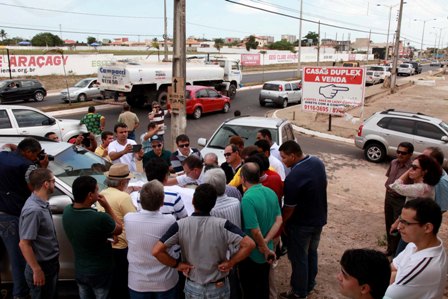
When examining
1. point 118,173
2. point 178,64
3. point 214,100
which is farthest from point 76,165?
point 214,100

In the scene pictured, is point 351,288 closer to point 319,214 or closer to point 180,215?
point 180,215

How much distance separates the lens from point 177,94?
348 inches

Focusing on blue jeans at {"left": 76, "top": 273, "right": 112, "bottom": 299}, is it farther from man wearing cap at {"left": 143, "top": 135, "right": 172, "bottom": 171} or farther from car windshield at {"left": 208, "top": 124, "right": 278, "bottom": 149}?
car windshield at {"left": 208, "top": 124, "right": 278, "bottom": 149}

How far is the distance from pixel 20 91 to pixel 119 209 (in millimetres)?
22510

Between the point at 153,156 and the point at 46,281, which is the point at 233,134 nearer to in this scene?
the point at 153,156

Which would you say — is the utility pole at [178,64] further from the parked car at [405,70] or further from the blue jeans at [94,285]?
the parked car at [405,70]

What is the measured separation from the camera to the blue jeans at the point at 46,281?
3.64 meters

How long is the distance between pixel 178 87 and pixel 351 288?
24.0ft

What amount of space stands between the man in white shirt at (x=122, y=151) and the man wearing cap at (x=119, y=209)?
8.47 feet

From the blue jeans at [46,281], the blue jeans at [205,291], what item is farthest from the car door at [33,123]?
the blue jeans at [205,291]

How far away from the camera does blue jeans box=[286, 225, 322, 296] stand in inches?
174

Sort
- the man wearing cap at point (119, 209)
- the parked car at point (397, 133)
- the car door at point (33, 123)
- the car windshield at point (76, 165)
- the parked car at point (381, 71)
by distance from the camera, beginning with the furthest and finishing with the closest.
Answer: the parked car at point (381, 71) < the parked car at point (397, 133) < the car door at point (33, 123) < the car windshield at point (76, 165) < the man wearing cap at point (119, 209)

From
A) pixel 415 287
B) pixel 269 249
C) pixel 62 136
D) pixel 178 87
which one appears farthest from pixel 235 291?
pixel 62 136

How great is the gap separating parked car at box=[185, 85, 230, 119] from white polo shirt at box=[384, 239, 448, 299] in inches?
657
